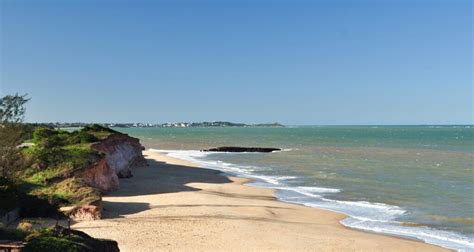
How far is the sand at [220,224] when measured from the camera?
61.9ft

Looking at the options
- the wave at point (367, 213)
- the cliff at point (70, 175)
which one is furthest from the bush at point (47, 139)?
the wave at point (367, 213)

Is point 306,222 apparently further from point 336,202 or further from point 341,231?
point 336,202

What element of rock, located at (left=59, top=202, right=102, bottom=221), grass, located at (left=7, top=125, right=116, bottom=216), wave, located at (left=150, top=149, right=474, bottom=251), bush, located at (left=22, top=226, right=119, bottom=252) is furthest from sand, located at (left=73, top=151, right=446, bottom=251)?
bush, located at (left=22, top=226, right=119, bottom=252)

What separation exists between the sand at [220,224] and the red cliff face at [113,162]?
1216mm

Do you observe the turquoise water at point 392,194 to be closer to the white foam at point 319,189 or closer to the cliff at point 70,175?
the white foam at point 319,189

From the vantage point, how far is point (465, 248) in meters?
19.4

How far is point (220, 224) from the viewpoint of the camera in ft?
74.2

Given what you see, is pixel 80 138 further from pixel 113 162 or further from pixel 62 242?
pixel 62 242

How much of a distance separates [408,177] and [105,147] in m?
27.3

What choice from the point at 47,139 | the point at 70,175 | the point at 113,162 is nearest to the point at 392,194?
the point at 70,175

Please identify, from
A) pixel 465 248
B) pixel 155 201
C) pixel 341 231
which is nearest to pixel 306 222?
pixel 341 231

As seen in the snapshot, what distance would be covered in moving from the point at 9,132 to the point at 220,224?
42.8ft

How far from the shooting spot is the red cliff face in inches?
1224

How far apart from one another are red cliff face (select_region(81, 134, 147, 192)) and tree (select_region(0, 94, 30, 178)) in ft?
13.9
